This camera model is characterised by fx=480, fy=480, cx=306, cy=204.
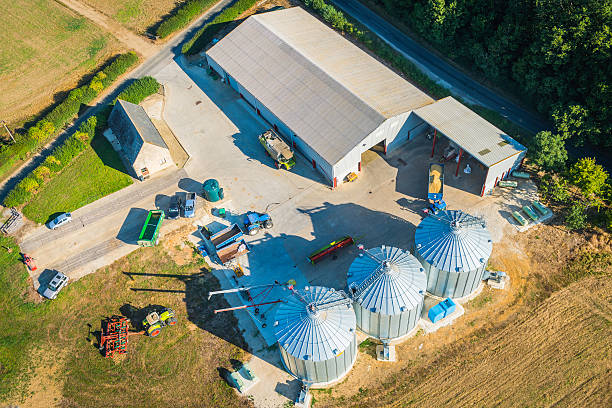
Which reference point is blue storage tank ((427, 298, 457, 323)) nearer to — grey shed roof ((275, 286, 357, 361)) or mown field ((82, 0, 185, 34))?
grey shed roof ((275, 286, 357, 361))

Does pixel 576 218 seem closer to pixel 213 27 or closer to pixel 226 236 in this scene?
pixel 226 236

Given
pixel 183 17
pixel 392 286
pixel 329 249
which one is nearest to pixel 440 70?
pixel 329 249

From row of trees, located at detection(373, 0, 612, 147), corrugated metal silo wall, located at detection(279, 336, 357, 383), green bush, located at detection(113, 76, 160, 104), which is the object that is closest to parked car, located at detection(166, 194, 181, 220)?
green bush, located at detection(113, 76, 160, 104)

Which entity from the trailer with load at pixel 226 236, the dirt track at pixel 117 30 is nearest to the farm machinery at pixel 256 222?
the trailer with load at pixel 226 236

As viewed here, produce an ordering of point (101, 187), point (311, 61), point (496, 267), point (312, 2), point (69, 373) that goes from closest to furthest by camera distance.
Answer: point (69, 373) < point (496, 267) < point (101, 187) < point (311, 61) < point (312, 2)

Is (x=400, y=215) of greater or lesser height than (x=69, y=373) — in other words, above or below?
above

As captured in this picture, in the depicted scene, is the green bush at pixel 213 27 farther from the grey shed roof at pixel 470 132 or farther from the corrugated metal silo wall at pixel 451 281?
the corrugated metal silo wall at pixel 451 281

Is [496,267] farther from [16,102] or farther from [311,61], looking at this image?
[16,102]

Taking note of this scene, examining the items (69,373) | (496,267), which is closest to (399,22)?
(496,267)
